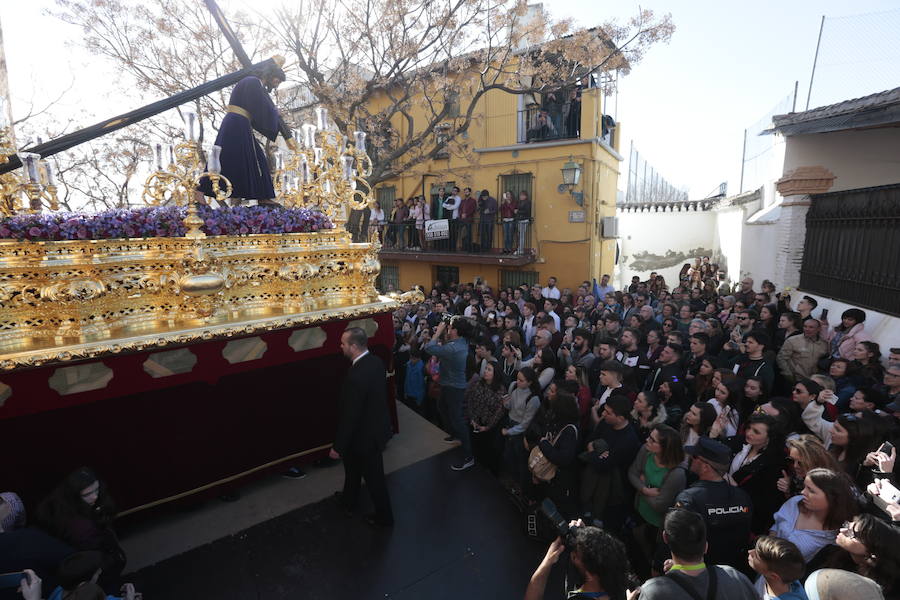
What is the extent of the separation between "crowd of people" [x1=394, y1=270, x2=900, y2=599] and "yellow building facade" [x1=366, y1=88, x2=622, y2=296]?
7373 millimetres

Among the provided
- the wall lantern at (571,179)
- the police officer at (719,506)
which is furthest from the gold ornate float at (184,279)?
the wall lantern at (571,179)

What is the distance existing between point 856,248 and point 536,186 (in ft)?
28.2

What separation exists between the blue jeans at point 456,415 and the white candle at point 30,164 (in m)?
3.85

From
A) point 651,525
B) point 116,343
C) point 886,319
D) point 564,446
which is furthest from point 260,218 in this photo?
point 886,319

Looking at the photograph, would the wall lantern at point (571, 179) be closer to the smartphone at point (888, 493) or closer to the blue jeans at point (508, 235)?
the blue jeans at point (508, 235)

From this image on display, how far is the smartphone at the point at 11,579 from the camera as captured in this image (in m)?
2.21

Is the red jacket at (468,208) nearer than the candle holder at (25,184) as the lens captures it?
No

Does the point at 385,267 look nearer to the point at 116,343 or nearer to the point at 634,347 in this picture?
the point at 634,347

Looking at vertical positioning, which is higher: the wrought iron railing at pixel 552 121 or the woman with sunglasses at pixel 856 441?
the wrought iron railing at pixel 552 121

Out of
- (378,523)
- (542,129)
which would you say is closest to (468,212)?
(542,129)

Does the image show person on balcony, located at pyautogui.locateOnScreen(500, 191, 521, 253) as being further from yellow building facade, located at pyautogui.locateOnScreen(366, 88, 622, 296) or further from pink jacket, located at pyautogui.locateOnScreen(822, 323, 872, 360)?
pink jacket, located at pyautogui.locateOnScreen(822, 323, 872, 360)

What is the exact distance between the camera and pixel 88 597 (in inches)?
84.4

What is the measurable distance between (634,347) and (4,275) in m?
5.52

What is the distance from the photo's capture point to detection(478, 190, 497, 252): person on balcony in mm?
13320
